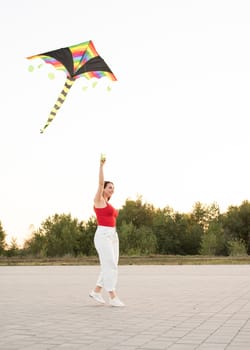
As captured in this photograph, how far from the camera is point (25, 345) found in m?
5.11

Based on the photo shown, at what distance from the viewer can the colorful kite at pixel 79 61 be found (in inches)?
356

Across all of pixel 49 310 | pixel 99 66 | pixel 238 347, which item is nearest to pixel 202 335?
pixel 238 347

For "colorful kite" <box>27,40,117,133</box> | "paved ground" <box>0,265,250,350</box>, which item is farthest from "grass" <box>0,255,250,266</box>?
"colorful kite" <box>27,40,117,133</box>

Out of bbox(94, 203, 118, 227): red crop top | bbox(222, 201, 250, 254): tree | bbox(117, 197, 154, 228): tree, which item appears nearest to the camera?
bbox(94, 203, 118, 227): red crop top

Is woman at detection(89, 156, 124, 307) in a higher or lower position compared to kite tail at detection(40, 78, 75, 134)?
lower

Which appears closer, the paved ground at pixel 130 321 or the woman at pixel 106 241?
the paved ground at pixel 130 321

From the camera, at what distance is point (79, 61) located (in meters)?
9.12

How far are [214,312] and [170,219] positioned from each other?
65865mm

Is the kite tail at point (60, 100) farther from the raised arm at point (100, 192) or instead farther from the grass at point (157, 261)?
the grass at point (157, 261)

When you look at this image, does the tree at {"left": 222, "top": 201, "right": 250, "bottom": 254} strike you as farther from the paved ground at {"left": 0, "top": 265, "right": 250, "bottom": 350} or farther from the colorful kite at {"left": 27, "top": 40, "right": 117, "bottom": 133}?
the colorful kite at {"left": 27, "top": 40, "right": 117, "bottom": 133}

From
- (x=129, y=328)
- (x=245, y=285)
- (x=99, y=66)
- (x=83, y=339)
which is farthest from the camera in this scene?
(x=245, y=285)

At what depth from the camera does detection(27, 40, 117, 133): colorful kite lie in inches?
356

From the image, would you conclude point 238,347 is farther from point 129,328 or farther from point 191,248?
point 191,248

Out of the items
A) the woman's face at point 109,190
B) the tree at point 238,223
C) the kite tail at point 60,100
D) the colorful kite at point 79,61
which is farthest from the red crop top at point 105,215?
the tree at point 238,223
